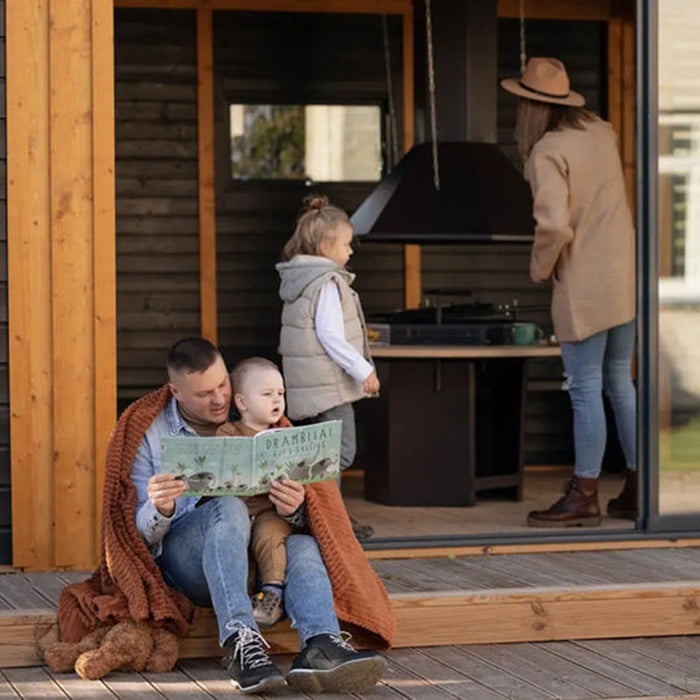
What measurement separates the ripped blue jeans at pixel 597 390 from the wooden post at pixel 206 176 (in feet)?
7.75

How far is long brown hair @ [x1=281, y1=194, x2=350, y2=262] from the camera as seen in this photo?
6.47 metres

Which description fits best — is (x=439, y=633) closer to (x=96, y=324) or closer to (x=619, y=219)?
(x=96, y=324)

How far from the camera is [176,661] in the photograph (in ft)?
16.8

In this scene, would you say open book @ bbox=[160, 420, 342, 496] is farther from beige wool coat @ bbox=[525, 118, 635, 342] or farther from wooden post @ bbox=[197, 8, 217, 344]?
wooden post @ bbox=[197, 8, 217, 344]

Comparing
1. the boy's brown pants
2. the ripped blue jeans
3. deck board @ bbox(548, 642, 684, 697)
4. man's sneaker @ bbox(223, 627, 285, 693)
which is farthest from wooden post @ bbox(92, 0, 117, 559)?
the ripped blue jeans

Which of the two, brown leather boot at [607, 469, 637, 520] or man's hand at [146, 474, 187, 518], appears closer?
man's hand at [146, 474, 187, 518]

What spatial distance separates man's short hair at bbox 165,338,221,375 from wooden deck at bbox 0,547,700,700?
2.43 feet

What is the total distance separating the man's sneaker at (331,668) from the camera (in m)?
4.71

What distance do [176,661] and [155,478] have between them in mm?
636

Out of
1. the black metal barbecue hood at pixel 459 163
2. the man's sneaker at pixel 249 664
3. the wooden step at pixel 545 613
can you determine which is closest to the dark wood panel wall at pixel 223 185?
the black metal barbecue hood at pixel 459 163

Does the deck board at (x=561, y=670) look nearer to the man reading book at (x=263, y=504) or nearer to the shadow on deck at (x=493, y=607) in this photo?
the shadow on deck at (x=493, y=607)

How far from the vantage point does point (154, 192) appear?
872cm

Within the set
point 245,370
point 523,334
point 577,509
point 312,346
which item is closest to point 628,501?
point 577,509

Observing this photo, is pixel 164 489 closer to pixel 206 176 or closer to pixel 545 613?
pixel 545 613
